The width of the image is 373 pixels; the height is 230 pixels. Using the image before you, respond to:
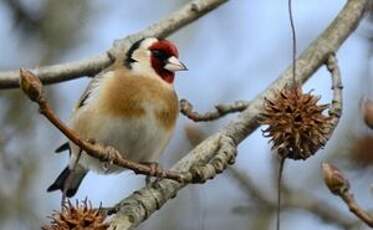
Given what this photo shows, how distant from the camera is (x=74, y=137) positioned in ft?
6.39

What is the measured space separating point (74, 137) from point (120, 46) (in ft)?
4.42

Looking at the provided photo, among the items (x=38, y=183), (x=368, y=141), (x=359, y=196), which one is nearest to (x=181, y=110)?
(x=359, y=196)

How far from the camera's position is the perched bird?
10.1 feet

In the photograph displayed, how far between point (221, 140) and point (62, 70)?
574 millimetres

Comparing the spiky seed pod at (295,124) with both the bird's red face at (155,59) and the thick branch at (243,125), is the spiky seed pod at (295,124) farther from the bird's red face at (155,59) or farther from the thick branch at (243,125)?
the bird's red face at (155,59)

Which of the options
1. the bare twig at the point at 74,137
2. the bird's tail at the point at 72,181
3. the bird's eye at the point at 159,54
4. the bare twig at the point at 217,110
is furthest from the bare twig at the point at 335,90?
the bird's tail at the point at 72,181

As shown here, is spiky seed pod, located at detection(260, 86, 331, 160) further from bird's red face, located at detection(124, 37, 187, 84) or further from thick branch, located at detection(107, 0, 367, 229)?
bird's red face, located at detection(124, 37, 187, 84)

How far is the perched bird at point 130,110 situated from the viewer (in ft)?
10.1

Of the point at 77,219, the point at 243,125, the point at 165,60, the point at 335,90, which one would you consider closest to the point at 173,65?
the point at 165,60

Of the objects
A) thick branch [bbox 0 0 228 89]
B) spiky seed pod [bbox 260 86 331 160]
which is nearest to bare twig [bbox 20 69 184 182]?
spiky seed pod [bbox 260 86 331 160]

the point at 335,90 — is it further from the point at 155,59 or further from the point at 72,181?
the point at 72,181

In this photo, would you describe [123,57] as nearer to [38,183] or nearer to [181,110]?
[181,110]

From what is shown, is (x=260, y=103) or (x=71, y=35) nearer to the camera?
(x=260, y=103)

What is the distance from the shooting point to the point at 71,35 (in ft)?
16.6
